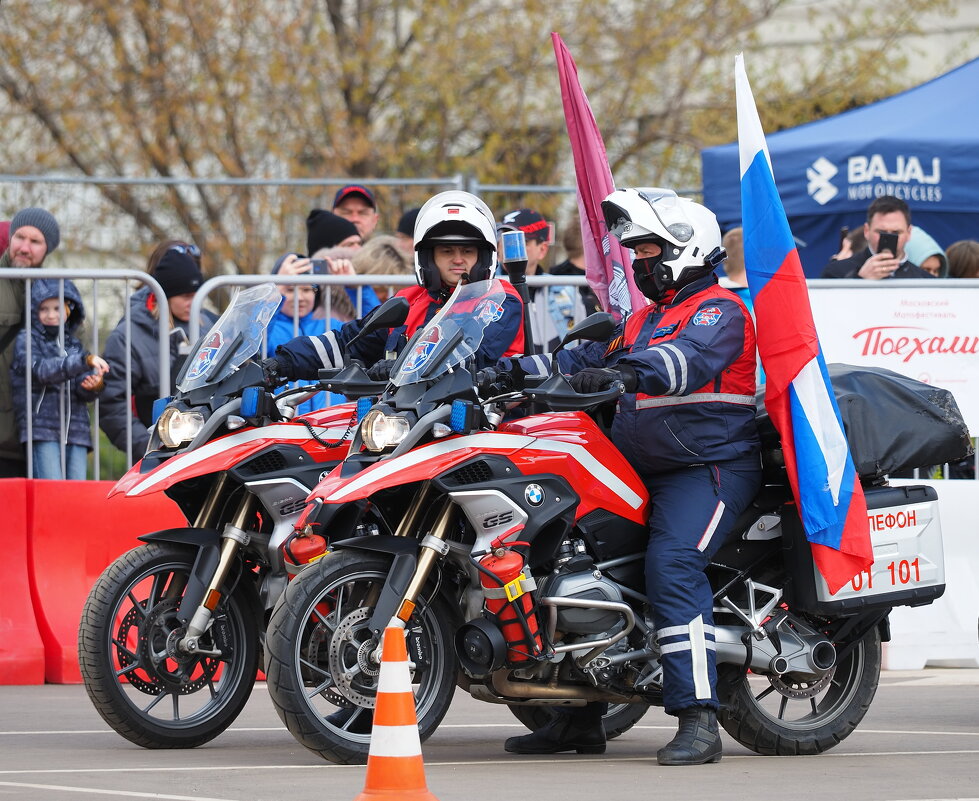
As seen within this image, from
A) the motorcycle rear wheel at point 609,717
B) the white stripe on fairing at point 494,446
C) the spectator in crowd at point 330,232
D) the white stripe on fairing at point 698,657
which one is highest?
the spectator in crowd at point 330,232

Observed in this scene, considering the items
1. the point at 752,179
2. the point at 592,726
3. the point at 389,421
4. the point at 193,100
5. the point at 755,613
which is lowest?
the point at 592,726

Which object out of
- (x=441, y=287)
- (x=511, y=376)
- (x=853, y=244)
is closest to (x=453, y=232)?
(x=441, y=287)

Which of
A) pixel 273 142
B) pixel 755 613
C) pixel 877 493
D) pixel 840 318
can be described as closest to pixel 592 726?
pixel 755 613

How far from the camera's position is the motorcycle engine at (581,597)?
23.4 ft

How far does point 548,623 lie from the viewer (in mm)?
7145

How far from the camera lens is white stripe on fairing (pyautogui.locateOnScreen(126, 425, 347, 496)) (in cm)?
Answer: 746

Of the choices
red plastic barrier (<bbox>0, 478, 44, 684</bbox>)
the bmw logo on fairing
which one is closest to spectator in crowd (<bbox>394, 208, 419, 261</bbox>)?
red plastic barrier (<bbox>0, 478, 44, 684</bbox>)

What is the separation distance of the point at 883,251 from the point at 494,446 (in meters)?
A: 5.51

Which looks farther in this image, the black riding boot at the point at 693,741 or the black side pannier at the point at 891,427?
the black side pannier at the point at 891,427

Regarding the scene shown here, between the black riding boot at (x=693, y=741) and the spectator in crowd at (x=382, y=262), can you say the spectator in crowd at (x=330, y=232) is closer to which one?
the spectator in crowd at (x=382, y=262)

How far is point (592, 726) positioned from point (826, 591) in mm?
1125

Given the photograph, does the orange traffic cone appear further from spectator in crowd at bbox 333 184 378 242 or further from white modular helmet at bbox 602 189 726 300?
spectator in crowd at bbox 333 184 378 242

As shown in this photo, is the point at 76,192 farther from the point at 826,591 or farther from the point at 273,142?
the point at 826,591

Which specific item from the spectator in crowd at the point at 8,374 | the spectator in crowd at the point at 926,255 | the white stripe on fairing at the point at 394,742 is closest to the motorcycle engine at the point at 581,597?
the white stripe on fairing at the point at 394,742
